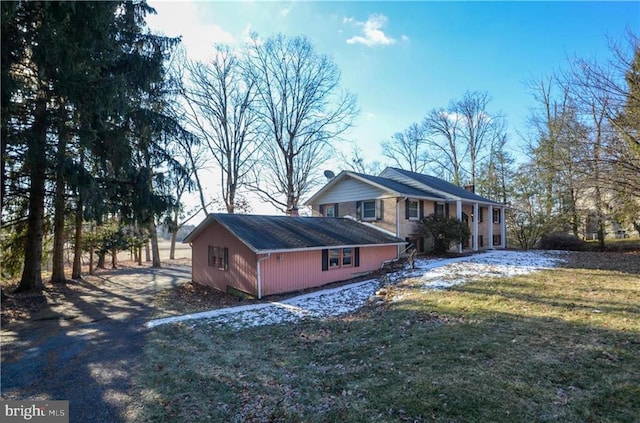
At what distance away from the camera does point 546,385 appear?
4254mm

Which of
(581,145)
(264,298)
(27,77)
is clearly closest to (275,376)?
(264,298)

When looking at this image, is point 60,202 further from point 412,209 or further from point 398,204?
point 412,209

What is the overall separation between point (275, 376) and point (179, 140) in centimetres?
1072

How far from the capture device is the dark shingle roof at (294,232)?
41.7 feet

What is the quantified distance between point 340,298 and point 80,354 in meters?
7.02

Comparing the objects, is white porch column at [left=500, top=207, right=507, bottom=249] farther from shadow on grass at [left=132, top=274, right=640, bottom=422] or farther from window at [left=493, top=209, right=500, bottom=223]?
shadow on grass at [left=132, top=274, right=640, bottom=422]

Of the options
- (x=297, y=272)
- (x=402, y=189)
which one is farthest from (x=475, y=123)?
(x=297, y=272)

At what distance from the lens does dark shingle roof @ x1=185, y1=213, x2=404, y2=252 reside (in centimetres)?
1271

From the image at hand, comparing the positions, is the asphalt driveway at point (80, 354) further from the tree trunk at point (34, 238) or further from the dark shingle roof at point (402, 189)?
the dark shingle roof at point (402, 189)


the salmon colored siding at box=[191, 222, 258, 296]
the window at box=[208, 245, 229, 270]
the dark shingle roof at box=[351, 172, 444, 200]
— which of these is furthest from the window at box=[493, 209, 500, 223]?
the window at box=[208, 245, 229, 270]

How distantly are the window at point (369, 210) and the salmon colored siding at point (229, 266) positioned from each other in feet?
31.1

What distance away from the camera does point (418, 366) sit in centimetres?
500

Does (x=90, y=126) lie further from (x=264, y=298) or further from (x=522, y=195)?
(x=522, y=195)

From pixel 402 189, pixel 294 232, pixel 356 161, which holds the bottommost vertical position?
pixel 294 232
